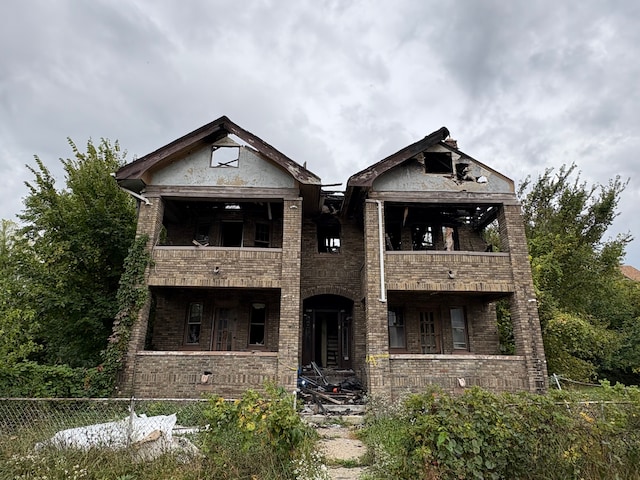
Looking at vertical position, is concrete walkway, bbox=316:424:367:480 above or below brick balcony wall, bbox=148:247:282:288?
below

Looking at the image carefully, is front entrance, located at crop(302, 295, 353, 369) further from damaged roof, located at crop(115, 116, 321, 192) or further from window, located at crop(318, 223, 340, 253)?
damaged roof, located at crop(115, 116, 321, 192)

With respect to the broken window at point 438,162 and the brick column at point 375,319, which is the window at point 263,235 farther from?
the broken window at point 438,162

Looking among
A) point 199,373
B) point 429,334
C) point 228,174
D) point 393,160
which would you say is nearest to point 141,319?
point 199,373

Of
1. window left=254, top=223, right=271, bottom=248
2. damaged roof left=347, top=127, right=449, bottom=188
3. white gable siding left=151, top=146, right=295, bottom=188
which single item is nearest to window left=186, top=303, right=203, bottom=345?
window left=254, top=223, right=271, bottom=248

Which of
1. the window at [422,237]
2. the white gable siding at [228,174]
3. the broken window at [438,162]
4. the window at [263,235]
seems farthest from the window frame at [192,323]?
the broken window at [438,162]

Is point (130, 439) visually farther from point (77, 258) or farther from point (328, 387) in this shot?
point (77, 258)

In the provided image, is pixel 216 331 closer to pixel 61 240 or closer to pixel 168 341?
pixel 168 341

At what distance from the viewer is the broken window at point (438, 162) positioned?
12642 mm

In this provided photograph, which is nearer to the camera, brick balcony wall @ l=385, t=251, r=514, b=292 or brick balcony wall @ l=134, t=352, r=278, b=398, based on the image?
brick balcony wall @ l=134, t=352, r=278, b=398

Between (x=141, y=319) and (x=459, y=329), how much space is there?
1041cm

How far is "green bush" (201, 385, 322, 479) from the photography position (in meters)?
4.38

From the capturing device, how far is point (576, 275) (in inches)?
787

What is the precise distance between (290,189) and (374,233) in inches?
118

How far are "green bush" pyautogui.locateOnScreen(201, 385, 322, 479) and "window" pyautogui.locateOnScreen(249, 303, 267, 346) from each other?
8.39m
